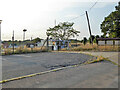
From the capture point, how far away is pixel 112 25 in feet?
75.2

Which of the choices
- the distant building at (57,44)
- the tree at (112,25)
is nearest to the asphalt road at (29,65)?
the distant building at (57,44)

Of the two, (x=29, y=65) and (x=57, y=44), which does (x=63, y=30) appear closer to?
(x=57, y=44)

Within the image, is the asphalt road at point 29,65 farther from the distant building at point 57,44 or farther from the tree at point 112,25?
the tree at point 112,25

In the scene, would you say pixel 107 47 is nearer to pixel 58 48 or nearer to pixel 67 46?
pixel 67 46

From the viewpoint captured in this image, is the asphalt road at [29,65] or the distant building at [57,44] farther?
the distant building at [57,44]

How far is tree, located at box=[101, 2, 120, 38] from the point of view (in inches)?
863

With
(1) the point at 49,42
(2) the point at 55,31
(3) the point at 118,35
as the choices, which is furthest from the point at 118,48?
(2) the point at 55,31

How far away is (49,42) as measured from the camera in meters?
21.0

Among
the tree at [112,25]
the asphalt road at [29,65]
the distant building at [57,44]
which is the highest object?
the tree at [112,25]

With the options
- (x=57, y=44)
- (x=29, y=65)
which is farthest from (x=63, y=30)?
(x=29, y=65)

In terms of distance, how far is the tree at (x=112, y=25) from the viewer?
2192 centimetres

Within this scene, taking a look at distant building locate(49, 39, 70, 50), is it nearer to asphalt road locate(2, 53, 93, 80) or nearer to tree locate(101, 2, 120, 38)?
tree locate(101, 2, 120, 38)

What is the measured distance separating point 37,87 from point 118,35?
2219 centimetres

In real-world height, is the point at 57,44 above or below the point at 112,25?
below
